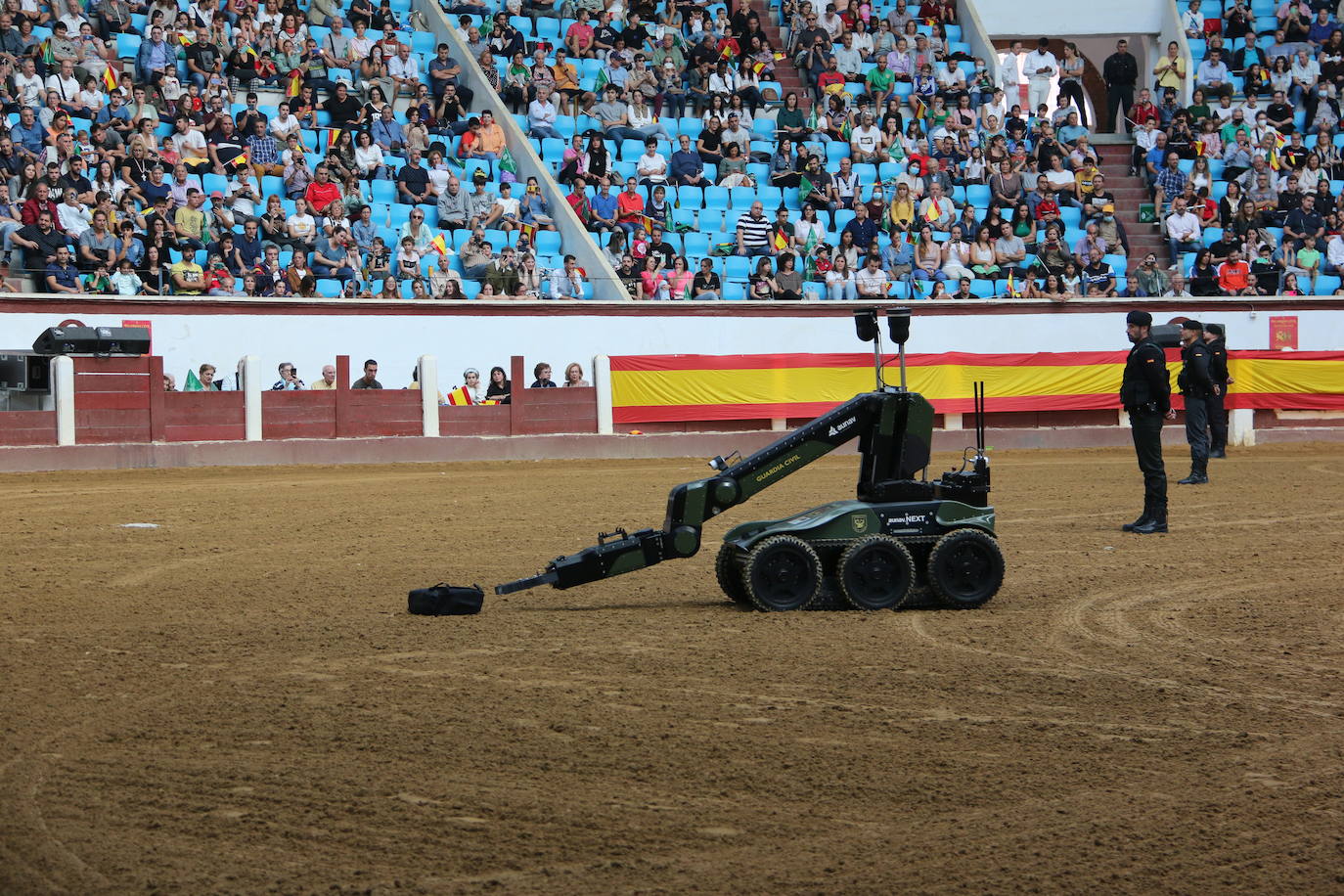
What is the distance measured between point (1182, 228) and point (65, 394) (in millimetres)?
20424

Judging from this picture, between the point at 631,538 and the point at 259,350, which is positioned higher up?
the point at 259,350

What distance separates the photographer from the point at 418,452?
77.8ft

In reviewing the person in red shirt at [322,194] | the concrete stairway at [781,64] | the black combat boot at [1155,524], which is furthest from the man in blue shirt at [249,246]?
the black combat boot at [1155,524]

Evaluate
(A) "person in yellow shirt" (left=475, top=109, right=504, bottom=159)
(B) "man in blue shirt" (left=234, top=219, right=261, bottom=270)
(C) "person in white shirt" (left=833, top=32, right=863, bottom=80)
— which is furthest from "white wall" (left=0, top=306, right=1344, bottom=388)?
(C) "person in white shirt" (left=833, top=32, right=863, bottom=80)

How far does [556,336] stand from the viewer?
25.7m

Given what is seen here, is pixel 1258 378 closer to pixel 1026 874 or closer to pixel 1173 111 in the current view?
pixel 1173 111

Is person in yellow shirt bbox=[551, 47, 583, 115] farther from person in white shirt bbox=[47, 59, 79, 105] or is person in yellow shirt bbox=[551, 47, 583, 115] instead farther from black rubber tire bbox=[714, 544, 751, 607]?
black rubber tire bbox=[714, 544, 751, 607]

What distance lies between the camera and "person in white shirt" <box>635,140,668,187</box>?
27.7m

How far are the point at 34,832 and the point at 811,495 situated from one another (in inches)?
500

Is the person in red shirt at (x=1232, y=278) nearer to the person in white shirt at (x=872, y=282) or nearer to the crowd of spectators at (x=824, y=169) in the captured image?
the crowd of spectators at (x=824, y=169)

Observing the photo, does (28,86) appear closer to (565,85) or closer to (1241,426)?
(565,85)

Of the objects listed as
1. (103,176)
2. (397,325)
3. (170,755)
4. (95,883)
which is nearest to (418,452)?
(397,325)

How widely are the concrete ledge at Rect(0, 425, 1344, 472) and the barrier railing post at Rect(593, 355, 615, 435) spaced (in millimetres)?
255

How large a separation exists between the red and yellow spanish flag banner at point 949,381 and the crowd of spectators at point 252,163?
2.49 metres
